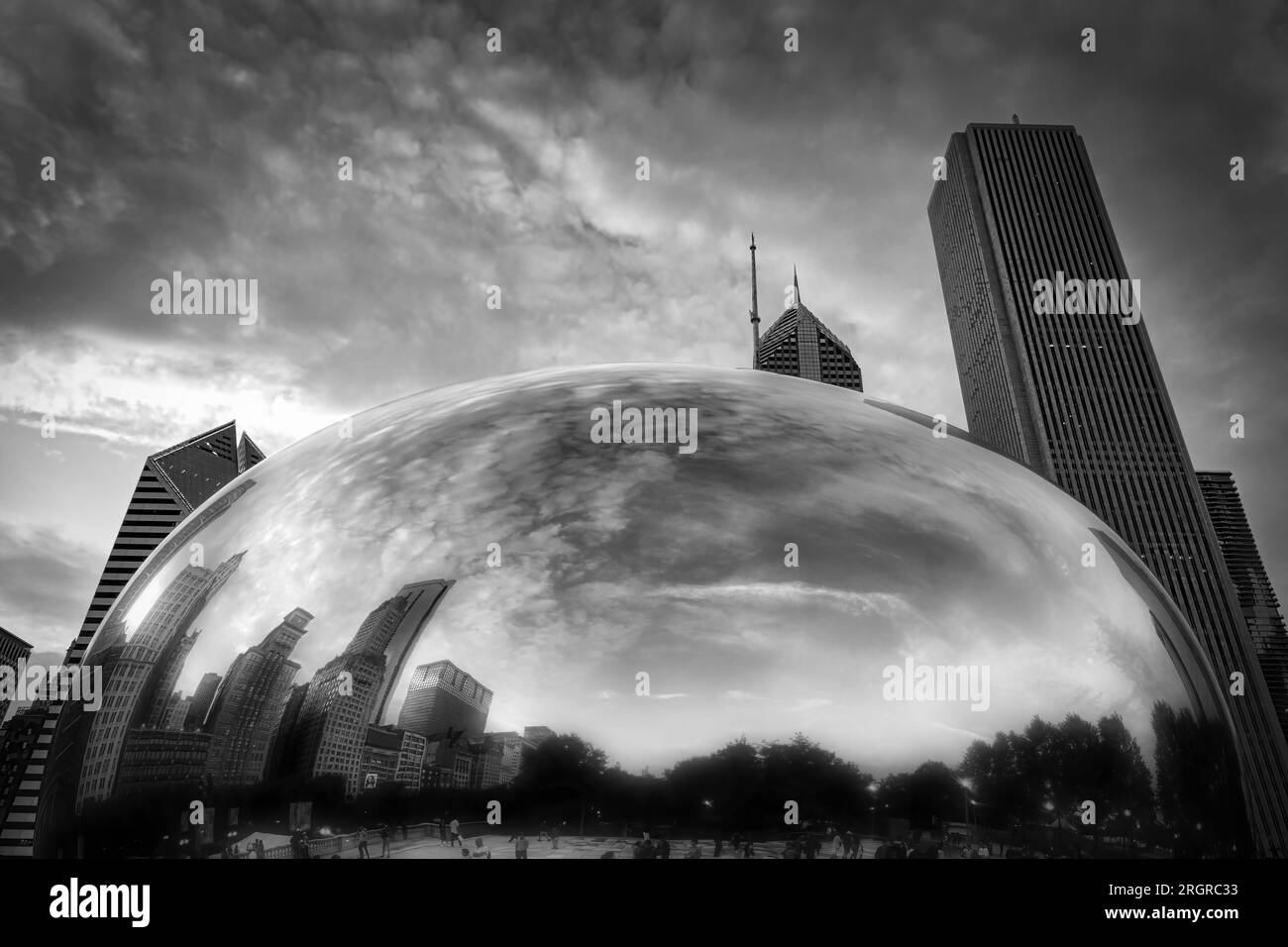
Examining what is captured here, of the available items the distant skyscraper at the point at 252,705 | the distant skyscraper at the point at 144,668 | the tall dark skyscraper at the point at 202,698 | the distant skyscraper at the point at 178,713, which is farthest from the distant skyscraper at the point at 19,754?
the distant skyscraper at the point at 252,705

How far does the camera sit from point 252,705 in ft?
10.8

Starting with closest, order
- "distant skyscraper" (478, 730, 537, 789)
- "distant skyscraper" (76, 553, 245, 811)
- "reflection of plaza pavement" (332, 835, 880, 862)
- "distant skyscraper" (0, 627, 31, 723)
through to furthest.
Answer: "reflection of plaza pavement" (332, 835, 880, 862) → "distant skyscraper" (478, 730, 537, 789) → "distant skyscraper" (76, 553, 245, 811) → "distant skyscraper" (0, 627, 31, 723)

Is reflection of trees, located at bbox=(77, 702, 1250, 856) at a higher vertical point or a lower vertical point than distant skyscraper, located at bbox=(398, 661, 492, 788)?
lower

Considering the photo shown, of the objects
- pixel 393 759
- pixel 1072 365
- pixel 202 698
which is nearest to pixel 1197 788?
pixel 393 759

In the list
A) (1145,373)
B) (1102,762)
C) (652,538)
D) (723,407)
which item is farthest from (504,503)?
(1145,373)

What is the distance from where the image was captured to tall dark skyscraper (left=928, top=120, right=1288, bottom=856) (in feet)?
336

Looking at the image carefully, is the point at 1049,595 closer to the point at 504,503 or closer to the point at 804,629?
the point at 804,629

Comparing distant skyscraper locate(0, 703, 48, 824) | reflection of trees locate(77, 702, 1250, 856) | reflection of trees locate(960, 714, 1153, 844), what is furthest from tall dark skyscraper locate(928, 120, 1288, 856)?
distant skyscraper locate(0, 703, 48, 824)

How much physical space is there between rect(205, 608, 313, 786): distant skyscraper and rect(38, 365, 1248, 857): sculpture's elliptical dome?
1 cm

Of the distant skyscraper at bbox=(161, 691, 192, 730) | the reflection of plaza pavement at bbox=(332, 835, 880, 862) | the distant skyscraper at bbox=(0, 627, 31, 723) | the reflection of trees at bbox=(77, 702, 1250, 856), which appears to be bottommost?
the distant skyscraper at bbox=(0, 627, 31, 723)

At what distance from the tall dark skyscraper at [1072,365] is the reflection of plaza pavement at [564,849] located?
352 ft

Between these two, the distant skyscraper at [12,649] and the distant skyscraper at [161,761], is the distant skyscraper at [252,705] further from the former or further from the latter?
the distant skyscraper at [12,649]

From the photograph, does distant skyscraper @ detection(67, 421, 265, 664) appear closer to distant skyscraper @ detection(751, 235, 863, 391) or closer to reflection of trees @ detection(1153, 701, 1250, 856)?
distant skyscraper @ detection(751, 235, 863, 391)

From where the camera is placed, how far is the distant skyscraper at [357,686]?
9.95 feet
